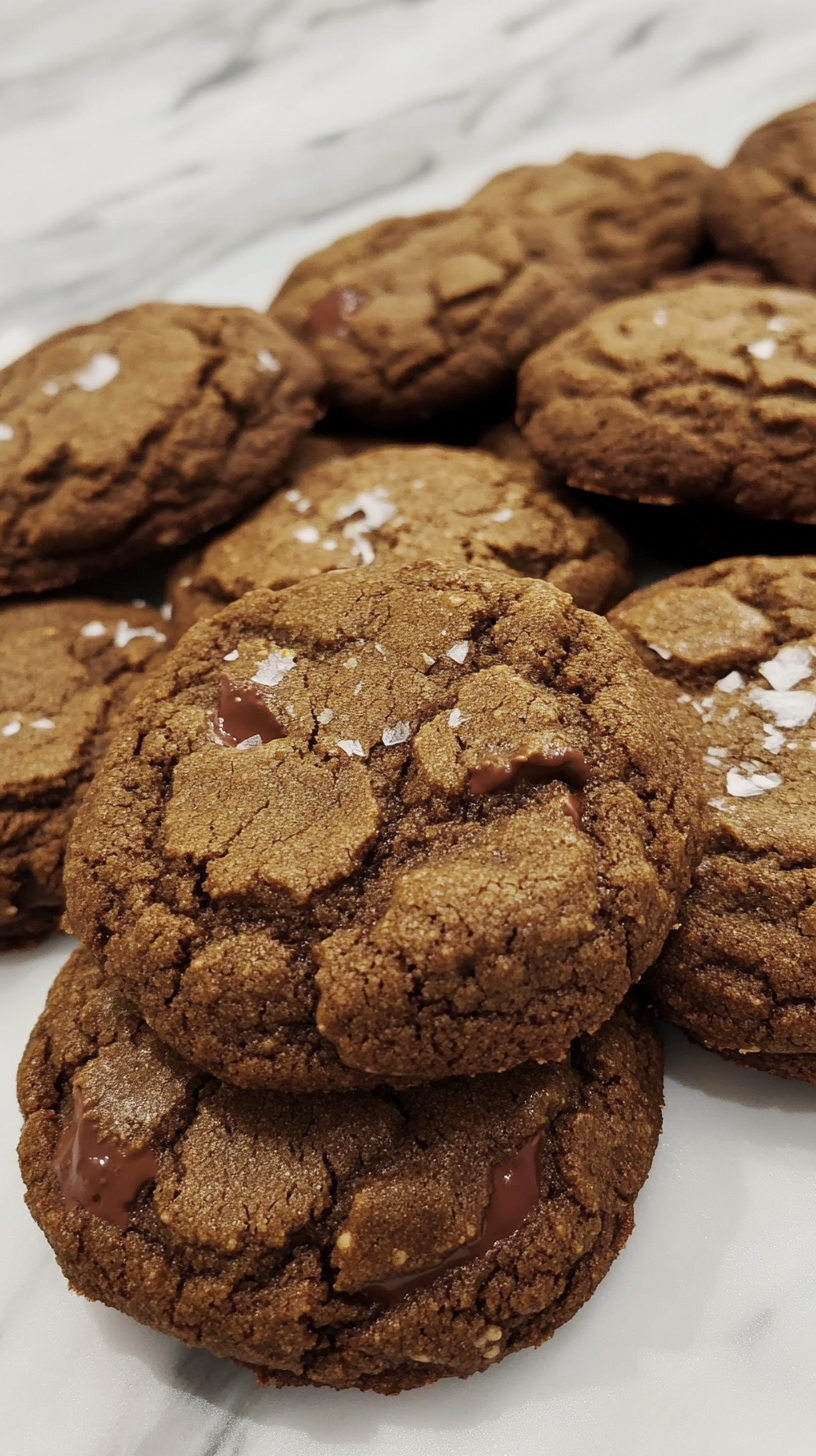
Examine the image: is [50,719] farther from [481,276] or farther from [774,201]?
[774,201]

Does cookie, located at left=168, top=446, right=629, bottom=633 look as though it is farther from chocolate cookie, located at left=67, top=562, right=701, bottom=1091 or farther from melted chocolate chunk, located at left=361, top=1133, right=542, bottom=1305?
melted chocolate chunk, located at left=361, top=1133, right=542, bottom=1305

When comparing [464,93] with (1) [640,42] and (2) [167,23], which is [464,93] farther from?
(2) [167,23]

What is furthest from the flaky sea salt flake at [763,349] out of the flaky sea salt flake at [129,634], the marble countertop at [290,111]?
the marble countertop at [290,111]

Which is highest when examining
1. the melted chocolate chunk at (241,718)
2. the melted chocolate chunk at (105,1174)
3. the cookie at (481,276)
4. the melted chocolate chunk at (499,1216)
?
the cookie at (481,276)

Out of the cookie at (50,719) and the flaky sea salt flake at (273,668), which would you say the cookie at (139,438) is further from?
the flaky sea salt flake at (273,668)

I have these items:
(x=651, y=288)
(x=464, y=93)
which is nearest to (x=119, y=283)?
(x=464, y=93)

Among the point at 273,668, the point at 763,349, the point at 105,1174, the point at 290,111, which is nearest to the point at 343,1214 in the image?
the point at 105,1174
